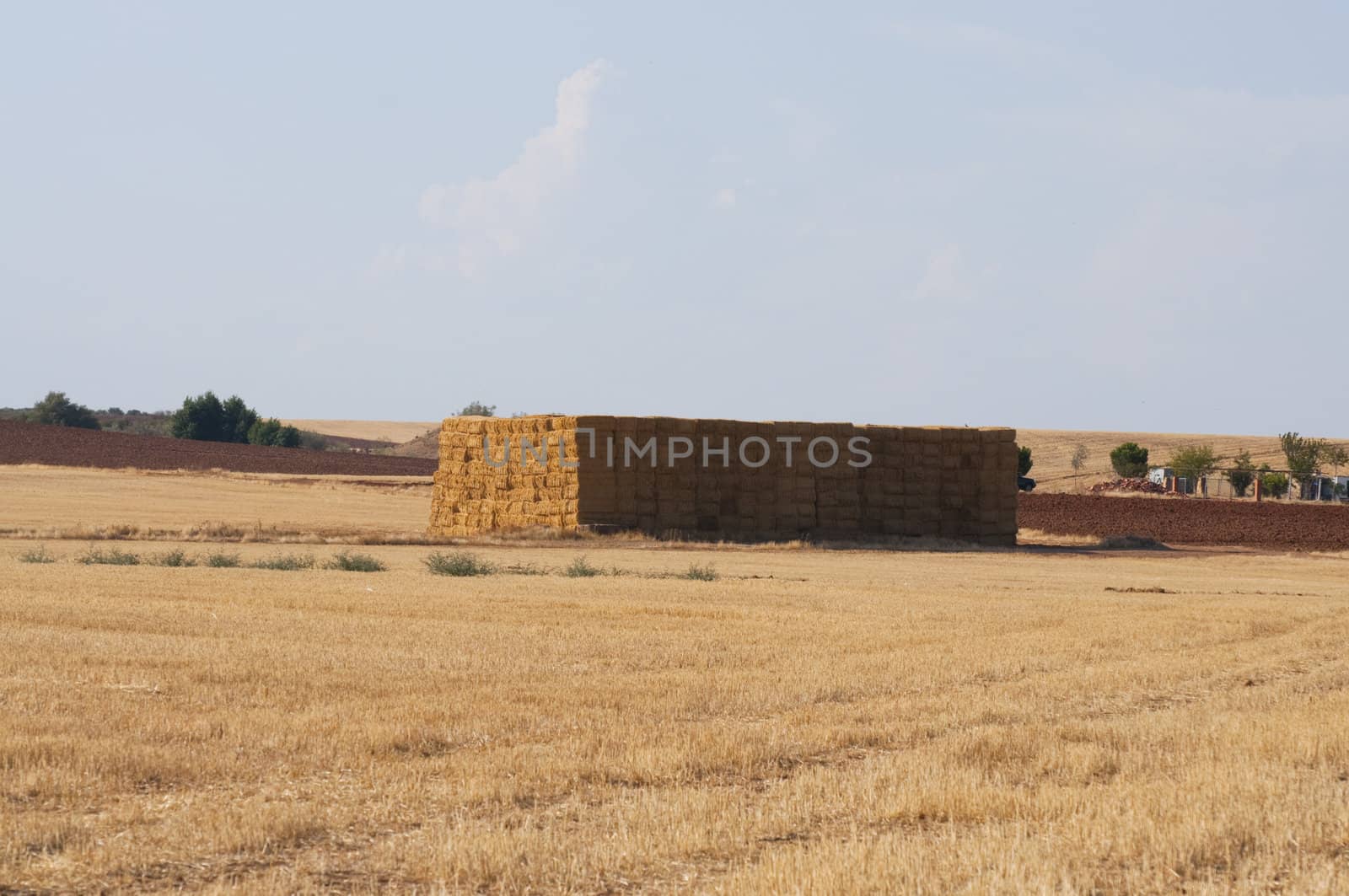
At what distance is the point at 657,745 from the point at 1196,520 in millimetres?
38425

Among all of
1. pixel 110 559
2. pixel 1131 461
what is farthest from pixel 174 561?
pixel 1131 461

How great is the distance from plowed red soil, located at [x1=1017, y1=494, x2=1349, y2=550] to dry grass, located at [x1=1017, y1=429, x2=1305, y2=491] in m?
29.1

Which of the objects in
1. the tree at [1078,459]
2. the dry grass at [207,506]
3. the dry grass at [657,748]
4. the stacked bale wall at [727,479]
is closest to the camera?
the dry grass at [657,748]

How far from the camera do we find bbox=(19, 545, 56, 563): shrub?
2183 cm

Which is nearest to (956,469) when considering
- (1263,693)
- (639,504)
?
(639,504)

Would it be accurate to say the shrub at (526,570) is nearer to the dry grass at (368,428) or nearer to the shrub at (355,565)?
the shrub at (355,565)

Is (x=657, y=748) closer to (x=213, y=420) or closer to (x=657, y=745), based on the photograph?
(x=657, y=745)

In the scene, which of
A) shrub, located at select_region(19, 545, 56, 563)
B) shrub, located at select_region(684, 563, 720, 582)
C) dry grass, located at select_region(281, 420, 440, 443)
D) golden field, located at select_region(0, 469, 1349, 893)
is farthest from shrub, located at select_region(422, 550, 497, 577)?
dry grass, located at select_region(281, 420, 440, 443)

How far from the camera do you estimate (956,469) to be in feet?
119

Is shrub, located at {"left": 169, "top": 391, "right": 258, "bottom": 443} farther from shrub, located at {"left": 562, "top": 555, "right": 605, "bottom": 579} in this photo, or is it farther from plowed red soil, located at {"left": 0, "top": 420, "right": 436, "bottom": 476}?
shrub, located at {"left": 562, "top": 555, "right": 605, "bottom": 579}

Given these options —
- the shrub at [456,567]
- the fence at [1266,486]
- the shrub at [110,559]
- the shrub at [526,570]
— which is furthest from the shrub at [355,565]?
the fence at [1266,486]

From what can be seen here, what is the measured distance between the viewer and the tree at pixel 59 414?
102 m

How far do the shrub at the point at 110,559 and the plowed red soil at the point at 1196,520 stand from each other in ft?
83.5

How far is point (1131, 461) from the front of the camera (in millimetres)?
79812
